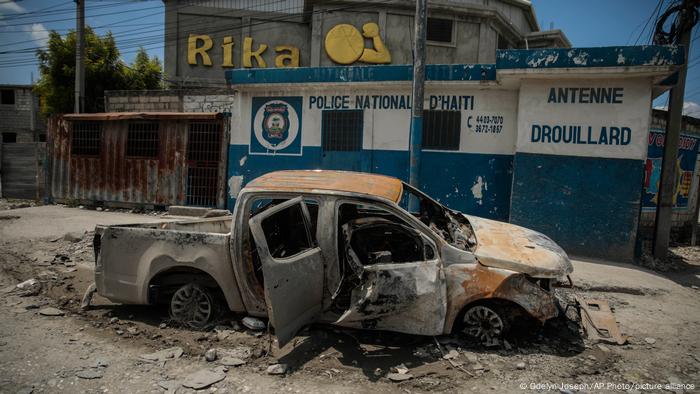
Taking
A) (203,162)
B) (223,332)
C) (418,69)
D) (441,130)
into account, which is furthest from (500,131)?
(203,162)

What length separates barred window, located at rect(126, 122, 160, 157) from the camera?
11312mm

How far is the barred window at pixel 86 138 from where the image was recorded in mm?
11898

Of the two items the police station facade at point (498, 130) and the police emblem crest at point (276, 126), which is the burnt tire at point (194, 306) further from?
the police emblem crest at point (276, 126)

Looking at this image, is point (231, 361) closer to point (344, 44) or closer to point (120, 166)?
point (120, 166)

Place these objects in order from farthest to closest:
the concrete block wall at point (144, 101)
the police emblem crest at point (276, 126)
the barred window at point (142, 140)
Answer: the concrete block wall at point (144, 101)
the barred window at point (142, 140)
the police emblem crest at point (276, 126)

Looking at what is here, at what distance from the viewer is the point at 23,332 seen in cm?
415

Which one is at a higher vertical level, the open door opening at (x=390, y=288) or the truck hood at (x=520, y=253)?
the truck hood at (x=520, y=253)

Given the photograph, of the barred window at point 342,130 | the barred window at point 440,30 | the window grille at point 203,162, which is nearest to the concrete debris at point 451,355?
the barred window at point 342,130

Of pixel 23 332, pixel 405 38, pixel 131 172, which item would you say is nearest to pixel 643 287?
pixel 23 332

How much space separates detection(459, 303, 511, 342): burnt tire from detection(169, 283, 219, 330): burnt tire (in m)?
2.53

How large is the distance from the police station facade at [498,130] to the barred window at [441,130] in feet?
0.07

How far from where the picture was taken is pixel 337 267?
12.5 ft

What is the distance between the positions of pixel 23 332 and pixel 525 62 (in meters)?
8.37

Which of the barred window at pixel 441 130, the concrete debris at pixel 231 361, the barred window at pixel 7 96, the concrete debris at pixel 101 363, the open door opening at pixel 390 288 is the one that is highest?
the barred window at pixel 7 96
